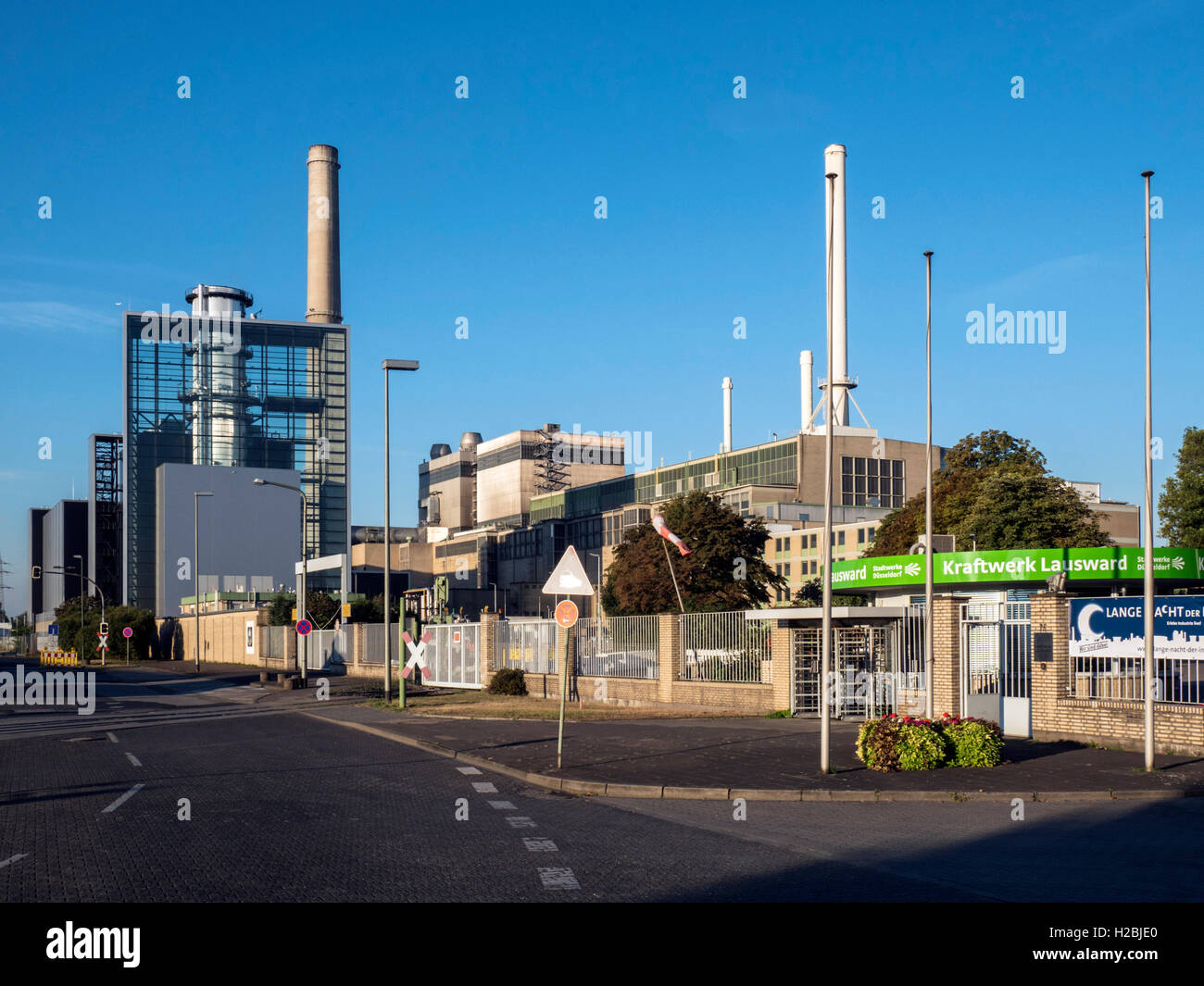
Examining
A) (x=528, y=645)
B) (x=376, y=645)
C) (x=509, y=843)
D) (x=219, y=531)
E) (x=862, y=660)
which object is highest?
(x=219, y=531)

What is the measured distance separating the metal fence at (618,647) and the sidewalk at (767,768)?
818 centimetres

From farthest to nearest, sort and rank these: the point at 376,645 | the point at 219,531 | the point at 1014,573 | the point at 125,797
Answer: the point at 219,531, the point at 376,645, the point at 1014,573, the point at 125,797

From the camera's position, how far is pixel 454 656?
1688 inches

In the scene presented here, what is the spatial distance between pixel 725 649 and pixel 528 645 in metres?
10.9

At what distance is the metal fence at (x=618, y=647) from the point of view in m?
32.3

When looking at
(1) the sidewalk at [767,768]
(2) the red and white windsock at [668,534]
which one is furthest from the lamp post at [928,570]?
(2) the red and white windsock at [668,534]

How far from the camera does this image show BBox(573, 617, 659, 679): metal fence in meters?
32.3

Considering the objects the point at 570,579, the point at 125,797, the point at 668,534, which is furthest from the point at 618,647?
the point at 125,797

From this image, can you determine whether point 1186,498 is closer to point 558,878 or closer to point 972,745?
point 972,745

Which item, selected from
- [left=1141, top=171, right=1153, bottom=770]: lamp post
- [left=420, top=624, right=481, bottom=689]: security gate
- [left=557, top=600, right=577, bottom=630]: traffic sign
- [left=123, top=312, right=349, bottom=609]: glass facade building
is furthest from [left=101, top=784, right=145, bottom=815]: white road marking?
[left=123, top=312, right=349, bottom=609]: glass facade building

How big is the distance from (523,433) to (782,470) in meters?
45.6

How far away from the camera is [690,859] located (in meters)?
10.1
